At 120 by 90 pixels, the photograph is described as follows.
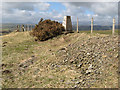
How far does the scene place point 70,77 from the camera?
22.2ft

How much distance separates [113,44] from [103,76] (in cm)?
389

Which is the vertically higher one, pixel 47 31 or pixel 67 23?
pixel 67 23

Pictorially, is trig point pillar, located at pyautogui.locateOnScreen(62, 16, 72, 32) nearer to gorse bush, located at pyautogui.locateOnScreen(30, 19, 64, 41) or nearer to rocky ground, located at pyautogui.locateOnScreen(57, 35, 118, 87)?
gorse bush, located at pyautogui.locateOnScreen(30, 19, 64, 41)

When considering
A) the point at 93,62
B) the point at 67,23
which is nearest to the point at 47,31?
the point at 67,23

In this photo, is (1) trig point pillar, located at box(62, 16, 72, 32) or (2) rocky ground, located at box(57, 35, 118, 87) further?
(1) trig point pillar, located at box(62, 16, 72, 32)

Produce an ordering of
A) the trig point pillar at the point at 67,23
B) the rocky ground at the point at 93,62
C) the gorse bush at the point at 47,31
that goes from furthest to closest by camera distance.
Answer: the trig point pillar at the point at 67,23
the gorse bush at the point at 47,31
the rocky ground at the point at 93,62

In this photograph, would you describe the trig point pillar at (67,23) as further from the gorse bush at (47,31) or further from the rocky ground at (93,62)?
the rocky ground at (93,62)

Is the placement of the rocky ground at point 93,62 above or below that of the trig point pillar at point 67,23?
below

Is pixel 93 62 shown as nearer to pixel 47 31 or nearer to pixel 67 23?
pixel 47 31

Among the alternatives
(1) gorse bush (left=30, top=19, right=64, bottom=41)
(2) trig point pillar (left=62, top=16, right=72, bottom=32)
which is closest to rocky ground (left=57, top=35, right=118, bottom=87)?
(1) gorse bush (left=30, top=19, right=64, bottom=41)

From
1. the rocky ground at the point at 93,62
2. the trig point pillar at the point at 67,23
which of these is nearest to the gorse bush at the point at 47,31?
the trig point pillar at the point at 67,23

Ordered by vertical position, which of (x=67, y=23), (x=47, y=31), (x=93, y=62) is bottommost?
(x=93, y=62)

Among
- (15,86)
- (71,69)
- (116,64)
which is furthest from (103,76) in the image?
(15,86)

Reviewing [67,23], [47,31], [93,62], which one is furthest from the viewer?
[67,23]
